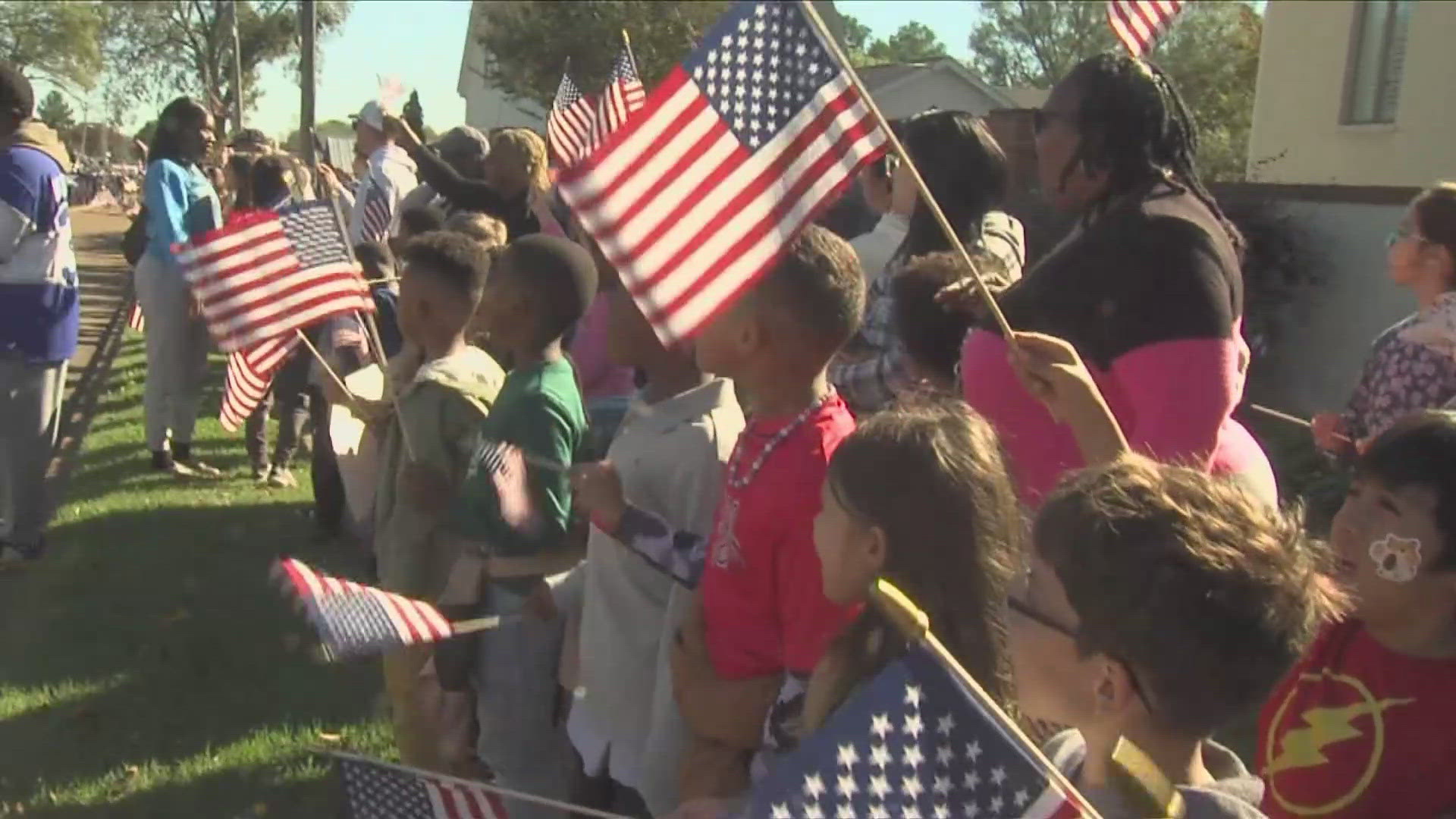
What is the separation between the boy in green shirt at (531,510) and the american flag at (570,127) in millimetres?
4114

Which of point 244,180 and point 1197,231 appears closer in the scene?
point 1197,231

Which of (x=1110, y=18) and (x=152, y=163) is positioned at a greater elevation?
(x=1110, y=18)

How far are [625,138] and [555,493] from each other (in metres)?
1.15

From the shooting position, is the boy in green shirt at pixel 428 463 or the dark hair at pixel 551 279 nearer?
the dark hair at pixel 551 279

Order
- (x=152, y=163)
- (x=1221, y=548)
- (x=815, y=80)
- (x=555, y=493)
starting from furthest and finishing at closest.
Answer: (x=152, y=163), (x=555, y=493), (x=815, y=80), (x=1221, y=548)

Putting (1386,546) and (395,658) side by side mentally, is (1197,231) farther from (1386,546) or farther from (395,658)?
(395,658)

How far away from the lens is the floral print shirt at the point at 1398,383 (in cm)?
415

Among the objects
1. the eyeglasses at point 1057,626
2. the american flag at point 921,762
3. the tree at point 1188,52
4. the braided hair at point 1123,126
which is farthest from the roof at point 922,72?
the american flag at point 921,762

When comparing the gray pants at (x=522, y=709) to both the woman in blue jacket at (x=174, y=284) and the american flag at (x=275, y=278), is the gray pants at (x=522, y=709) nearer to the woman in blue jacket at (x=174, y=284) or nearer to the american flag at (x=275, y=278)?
the american flag at (x=275, y=278)

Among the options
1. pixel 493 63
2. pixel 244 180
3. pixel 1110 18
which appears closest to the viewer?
pixel 1110 18

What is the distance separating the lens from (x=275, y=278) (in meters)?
5.12

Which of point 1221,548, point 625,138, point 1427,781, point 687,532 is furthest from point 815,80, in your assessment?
point 1427,781

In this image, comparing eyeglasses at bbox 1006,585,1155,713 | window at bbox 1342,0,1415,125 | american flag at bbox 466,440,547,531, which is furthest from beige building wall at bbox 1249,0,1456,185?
eyeglasses at bbox 1006,585,1155,713

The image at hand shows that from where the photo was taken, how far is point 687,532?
10.2 feet
